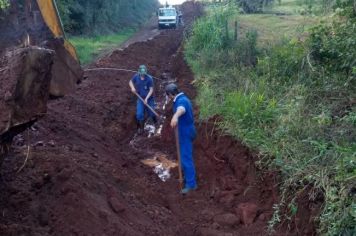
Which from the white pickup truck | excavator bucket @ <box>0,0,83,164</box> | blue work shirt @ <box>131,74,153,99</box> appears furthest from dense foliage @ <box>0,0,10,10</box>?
the white pickup truck

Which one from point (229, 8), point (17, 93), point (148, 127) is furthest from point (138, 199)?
point (229, 8)

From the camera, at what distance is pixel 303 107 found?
791 centimetres

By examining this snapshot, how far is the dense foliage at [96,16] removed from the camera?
86.1 feet

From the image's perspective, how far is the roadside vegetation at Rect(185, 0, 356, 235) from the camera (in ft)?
18.5

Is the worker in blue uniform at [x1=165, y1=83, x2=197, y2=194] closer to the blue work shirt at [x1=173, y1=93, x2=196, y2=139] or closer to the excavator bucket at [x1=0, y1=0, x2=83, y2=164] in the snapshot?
the blue work shirt at [x1=173, y1=93, x2=196, y2=139]

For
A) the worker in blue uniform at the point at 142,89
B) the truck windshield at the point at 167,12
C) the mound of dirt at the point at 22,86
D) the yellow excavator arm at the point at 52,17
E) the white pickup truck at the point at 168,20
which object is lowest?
the white pickup truck at the point at 168,20

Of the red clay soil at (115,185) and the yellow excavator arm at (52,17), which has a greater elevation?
the yellow excavator arm at (52,17)

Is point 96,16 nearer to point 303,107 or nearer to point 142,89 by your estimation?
point 142,89

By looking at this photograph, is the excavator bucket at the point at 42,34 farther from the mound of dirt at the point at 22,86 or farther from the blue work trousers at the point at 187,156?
the blue work trousers at the point at 187,156

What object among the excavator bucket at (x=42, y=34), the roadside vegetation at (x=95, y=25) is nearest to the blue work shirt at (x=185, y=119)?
the excavator bucket at (x=42, y=34)

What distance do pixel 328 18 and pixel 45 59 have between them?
8199 mm

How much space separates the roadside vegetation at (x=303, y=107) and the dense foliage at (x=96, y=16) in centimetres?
1308

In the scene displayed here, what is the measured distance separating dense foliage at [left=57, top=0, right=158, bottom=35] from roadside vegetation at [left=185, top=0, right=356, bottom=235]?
1308cm

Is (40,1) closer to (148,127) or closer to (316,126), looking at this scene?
(316,126)
